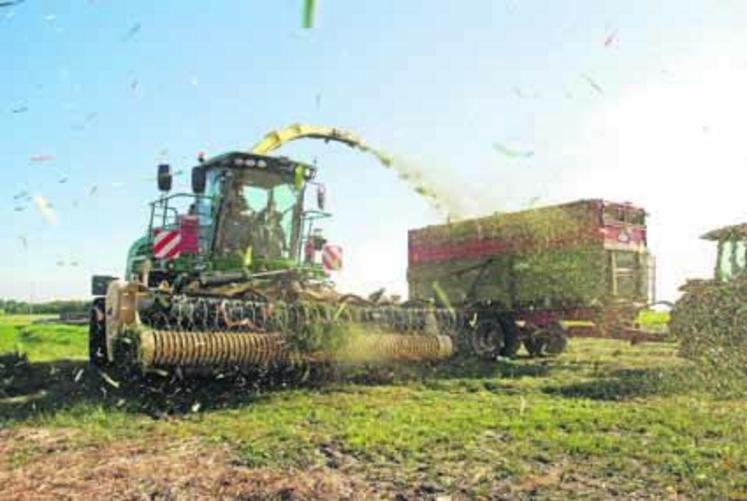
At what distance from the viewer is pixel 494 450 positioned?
5082mm

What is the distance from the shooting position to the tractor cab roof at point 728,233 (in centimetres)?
1066

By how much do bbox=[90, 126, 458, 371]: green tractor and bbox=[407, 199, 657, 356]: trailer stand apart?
227 cm

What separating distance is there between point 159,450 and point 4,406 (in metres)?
3.26

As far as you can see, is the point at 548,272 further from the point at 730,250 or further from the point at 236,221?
the point at 236,221

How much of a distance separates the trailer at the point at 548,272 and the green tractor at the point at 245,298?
7.44 ft

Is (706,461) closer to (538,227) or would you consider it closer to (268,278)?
(268,278)

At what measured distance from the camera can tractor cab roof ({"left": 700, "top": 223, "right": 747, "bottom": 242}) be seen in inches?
420

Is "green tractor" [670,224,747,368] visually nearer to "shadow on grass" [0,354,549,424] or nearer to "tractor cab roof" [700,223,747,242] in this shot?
"tractor cab roof" [700,223,747,242]

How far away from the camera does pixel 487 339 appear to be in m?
13.0

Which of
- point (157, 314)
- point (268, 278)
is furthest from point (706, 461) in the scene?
point (268, 278)

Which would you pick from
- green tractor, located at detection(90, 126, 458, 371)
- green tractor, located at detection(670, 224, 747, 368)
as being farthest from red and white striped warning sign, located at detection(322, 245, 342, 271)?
green tractor, located at detection(670, 224, 747, 368)

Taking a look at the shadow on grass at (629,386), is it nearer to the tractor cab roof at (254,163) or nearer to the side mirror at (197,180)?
the tractor cab roof at (254,163)

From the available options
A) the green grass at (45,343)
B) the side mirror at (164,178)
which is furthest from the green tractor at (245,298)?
the green grass at (45,343)

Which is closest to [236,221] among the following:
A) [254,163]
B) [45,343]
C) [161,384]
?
[254,163]
